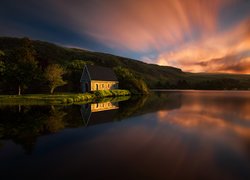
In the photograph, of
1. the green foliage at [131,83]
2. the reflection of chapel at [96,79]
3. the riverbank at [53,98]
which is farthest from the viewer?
the green foliage at [131,83]

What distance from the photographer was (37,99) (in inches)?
1156

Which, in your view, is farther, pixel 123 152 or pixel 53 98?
pixel 53 98

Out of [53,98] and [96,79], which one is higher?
[96,79]

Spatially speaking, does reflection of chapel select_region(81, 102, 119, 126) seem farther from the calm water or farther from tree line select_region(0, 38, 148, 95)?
tree line select_region(0, 38, 148, 95)

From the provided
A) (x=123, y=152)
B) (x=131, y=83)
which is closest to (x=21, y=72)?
(x=131, y=83)

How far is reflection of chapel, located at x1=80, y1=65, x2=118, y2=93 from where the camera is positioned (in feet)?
154

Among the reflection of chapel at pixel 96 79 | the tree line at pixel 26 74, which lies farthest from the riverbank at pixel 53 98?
the reflection of chapel at pixel 96 79

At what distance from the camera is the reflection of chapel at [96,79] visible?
46812 mm

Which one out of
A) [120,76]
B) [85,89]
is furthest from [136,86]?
[85,89]

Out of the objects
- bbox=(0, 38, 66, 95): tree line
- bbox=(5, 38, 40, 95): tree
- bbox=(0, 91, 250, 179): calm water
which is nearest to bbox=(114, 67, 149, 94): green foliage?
bbox=(0, 38, 66, 95): tree line

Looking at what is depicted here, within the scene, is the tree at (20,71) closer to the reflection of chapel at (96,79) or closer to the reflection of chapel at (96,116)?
the reflection of chapel at (96,79)

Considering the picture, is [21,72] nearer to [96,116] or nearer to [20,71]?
[20,71]

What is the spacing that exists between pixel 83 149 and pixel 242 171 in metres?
7.51

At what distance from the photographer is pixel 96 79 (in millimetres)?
48000
